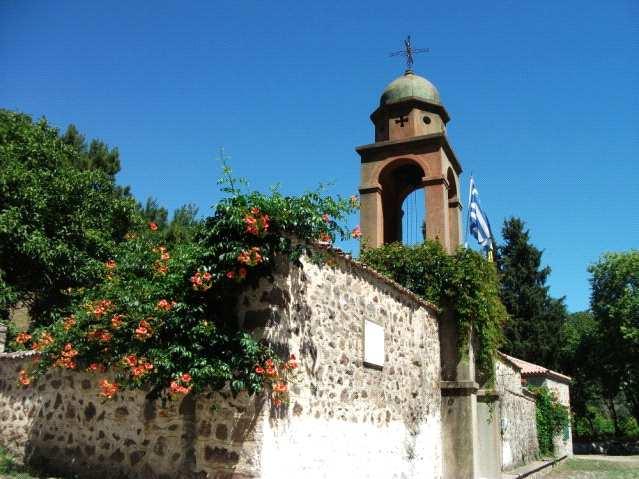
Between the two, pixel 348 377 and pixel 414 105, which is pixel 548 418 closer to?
pixel 414 105

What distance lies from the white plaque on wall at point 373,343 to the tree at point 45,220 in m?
9.02

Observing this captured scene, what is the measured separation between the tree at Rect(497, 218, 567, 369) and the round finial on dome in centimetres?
2425

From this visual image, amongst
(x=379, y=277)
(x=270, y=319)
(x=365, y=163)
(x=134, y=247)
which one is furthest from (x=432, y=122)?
(x=270, y=319)

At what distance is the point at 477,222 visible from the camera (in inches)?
609

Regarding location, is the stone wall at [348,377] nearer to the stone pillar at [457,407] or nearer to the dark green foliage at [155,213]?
the stone pillar at [457,407]

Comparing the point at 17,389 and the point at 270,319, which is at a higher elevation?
the point at 270,319

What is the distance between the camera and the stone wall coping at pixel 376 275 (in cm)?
781

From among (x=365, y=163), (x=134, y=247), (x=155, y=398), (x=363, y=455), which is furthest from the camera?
(x=365, y=163)

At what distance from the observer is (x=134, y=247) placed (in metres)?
9.86

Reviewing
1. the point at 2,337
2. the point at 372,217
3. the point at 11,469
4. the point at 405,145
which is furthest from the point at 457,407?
the point at 2,337

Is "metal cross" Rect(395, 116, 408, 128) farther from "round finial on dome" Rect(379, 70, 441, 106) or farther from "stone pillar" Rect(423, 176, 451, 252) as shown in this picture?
"stone pillar" Rect(423, 176, 451, 252)

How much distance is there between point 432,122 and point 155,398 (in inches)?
450

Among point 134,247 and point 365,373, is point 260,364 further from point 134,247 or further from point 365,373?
point 134,247

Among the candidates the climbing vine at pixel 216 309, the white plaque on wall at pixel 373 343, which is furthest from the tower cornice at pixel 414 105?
the climbing vine at pixel 216 309
